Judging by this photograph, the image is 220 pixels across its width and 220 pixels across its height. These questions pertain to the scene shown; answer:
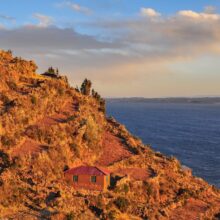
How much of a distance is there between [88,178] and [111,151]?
11598mm

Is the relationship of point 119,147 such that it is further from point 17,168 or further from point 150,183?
point 17,168

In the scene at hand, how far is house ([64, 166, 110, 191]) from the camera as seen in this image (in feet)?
147

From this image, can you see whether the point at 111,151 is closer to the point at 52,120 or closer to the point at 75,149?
the point at 75,149

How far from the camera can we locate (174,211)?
4681cm

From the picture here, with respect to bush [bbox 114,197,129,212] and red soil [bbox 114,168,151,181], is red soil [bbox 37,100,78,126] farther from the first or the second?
bush [bbox 114,197,129,212]

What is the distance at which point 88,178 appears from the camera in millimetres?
44969

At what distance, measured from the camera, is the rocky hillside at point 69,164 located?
3791 cm

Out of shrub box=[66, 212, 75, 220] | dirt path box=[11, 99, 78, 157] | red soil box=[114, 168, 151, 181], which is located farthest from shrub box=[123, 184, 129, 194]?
shrub box=[66, 212, 75, 220]

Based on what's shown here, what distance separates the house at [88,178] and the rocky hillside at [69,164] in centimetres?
106

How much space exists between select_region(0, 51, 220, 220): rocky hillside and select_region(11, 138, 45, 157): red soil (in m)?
0.12

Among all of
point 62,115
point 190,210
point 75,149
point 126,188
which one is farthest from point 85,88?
point 190,210

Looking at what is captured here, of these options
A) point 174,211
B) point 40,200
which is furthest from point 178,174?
point 40,200

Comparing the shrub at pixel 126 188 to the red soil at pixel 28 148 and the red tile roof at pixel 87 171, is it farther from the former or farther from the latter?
the red soil at pixel 28 148

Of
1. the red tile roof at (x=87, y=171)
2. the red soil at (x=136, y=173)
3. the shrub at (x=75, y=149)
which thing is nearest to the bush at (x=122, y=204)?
the red tile roof at (x=87, y=171)
